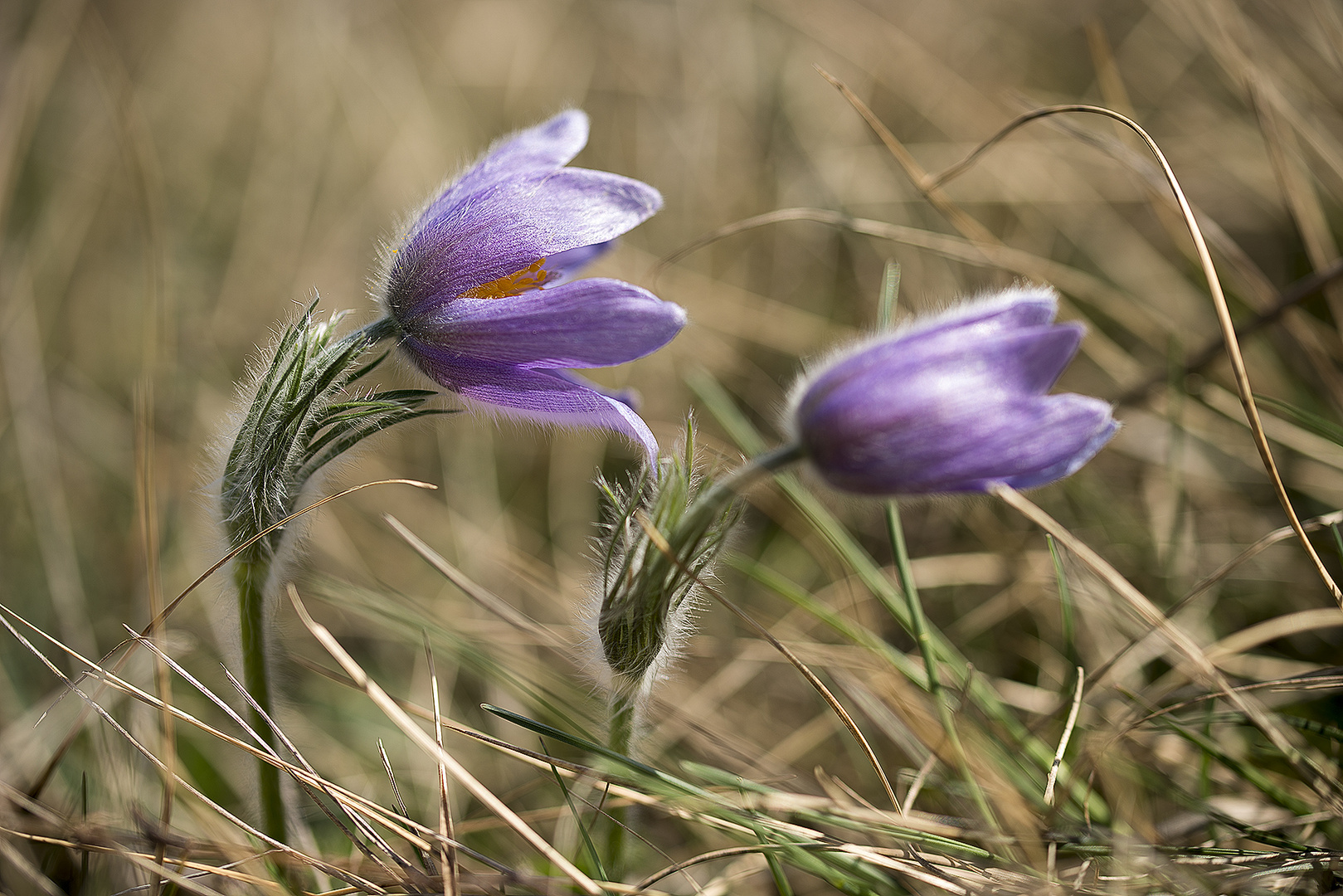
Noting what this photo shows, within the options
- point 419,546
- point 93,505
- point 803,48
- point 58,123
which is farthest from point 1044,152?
point 58,123

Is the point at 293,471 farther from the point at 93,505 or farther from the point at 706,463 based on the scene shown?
the point at 93,505

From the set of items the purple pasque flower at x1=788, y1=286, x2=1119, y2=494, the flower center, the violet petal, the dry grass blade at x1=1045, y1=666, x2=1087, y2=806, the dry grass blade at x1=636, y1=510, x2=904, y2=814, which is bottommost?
the dry grass blade at x1=1045, y1=666, x2=1087, y2=806

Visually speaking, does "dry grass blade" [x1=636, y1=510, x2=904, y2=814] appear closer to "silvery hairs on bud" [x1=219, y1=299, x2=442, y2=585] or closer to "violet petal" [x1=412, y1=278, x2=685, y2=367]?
"violet petal" [x1=412, y1=278, x2=685, y2=367]

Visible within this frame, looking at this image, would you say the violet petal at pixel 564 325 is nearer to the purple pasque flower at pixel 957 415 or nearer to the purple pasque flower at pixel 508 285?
the purple pasque flower at pixel 508 285

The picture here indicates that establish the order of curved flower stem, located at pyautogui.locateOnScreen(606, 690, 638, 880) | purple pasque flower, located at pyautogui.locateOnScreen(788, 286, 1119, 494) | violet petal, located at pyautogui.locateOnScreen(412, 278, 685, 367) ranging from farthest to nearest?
curved flower stem, located at pyautogui.locateOnScreen(606, 690, 638, 880)
violet petal, located at pyautogui.locateOnScreen(412, 278, 685, 367)
purple pasque flower, located at pyautogui.locateOnScreen(788, 286, 1119, 494)

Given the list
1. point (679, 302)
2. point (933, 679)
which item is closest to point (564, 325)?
point (933, 679)

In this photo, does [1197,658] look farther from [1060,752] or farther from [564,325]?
[564,325]

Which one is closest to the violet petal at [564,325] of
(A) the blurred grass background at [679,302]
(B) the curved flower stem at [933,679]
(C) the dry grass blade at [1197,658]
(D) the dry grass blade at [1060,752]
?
(A) the blurred grass background at [679,302]

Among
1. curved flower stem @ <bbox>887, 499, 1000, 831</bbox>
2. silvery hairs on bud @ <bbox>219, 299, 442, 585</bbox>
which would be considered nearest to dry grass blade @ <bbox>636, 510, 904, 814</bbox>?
curved flower stem @ <bbox>887, 499, 1000, 831</bbox>
